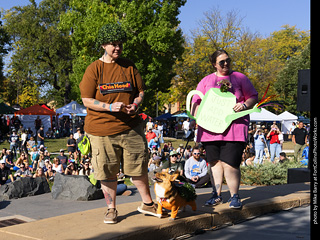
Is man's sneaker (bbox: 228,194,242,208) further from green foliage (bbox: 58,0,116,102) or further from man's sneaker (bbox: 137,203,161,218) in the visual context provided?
green foliage (bbox: 58,0,116,102)

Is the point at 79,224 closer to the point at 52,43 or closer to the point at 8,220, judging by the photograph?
Answer: the point at 8,220

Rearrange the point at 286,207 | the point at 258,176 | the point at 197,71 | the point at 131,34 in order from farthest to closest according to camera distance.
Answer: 1. the point at 197,71
2. the point at 131,34
3. the point at 258,176
4. the point at 286,207

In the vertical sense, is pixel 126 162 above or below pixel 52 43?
below

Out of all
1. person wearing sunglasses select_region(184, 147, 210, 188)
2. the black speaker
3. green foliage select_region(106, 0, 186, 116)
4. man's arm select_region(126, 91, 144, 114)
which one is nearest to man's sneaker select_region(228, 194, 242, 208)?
man's arm select_region(126, 91, 144, 114)

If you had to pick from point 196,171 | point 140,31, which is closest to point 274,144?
point 196,171

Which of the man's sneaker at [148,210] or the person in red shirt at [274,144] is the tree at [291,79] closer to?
the person in red shirt at [274,144]

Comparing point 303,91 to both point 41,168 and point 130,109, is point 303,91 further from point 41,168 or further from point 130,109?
point 41,168

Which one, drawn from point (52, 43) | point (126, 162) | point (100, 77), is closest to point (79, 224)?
point (126, 162)

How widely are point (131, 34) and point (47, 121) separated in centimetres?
1000

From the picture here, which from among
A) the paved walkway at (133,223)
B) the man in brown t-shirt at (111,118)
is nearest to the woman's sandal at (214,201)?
the paved walkway at (133,223)

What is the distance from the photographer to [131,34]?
30641 millimetres

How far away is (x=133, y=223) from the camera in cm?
414

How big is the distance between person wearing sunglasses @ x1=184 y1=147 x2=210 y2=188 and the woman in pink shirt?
5.04 metres

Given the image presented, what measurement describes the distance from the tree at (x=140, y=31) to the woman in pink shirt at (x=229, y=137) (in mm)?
25484
